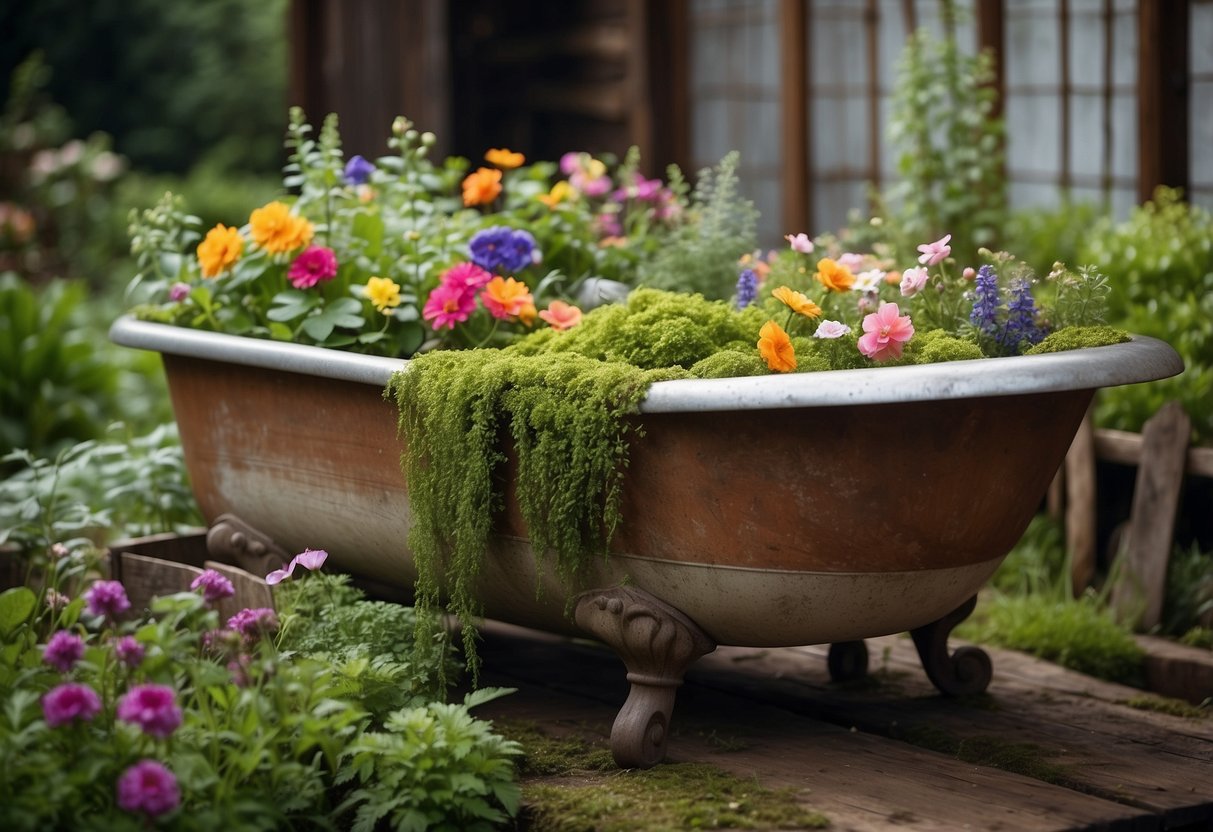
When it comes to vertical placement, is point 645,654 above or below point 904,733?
above

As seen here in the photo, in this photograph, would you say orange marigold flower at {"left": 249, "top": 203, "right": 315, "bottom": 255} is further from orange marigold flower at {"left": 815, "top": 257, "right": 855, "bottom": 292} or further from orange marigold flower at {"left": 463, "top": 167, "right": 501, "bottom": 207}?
orange marigold flower at {"left": 815, "top": 257, "right": 855, "bottom": 292}

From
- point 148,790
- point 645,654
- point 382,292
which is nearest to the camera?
point 148,790

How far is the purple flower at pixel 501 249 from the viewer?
10.4 ft

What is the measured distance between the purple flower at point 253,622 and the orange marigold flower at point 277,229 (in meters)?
0.98

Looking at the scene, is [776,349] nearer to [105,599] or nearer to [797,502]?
[797,502]

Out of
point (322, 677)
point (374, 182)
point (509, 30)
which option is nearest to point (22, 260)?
point (509, 30)

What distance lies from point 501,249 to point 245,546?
86 centimetres

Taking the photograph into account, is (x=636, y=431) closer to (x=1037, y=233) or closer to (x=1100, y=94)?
(x=1037, y=233)

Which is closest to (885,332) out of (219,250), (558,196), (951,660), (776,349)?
(776,349)

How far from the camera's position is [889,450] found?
7.80 ft

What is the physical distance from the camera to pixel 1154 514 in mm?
3572

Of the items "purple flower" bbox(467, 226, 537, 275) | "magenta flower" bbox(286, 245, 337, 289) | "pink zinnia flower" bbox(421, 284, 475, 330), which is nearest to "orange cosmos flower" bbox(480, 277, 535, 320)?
"pink zinnia flower" bbox(421, 284, 475, 330)

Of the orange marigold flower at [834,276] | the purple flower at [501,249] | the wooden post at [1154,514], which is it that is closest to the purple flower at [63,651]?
the purple flower at [501,249]

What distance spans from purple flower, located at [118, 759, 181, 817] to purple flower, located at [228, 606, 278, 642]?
1.33ft
